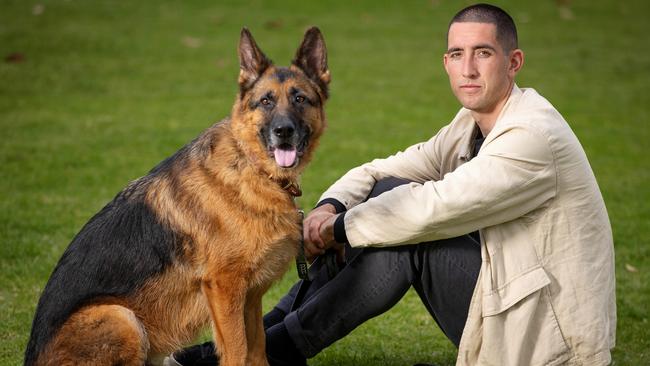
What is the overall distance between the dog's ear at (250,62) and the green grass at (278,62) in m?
1.75

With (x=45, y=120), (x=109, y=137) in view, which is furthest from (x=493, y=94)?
(x=45, y=120)

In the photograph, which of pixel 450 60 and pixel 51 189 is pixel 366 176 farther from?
pixel 51 189

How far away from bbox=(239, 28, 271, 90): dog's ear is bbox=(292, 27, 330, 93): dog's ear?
20 cm

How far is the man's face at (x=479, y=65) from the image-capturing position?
4055mm

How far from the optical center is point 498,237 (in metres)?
3.90

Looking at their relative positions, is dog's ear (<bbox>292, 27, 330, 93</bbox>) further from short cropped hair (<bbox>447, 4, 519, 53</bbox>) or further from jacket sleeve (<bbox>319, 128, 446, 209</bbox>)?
short cropped hair (<bbox>447, 4, 519, 53</bbox>)

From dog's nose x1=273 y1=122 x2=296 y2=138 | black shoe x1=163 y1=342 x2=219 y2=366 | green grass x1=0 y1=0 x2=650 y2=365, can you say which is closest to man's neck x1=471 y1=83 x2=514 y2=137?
dog's nose x1=273 y1=122 x2=296 y2=138

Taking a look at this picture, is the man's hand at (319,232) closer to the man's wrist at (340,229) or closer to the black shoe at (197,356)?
the man's wrist at (340,229)

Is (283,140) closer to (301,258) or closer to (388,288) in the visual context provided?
(301,258)

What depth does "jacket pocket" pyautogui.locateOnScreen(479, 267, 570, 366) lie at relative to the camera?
12.4ft

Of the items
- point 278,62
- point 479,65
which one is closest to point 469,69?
point 479,65

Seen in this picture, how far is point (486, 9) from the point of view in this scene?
13.4ft

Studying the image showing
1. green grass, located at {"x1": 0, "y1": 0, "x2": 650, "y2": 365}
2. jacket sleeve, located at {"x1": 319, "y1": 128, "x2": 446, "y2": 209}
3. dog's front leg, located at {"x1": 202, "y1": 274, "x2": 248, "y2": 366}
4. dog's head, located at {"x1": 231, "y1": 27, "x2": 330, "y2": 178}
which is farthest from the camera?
green grass, located at {"x1": 0, "y1": 0, "x2": 650, "y2": 365}

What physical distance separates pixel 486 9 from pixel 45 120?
8.10 meters
